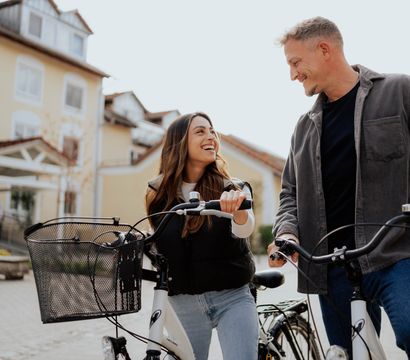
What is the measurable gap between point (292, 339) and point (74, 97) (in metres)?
25.3

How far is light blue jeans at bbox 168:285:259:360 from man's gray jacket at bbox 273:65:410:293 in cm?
32

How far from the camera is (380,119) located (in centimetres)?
262

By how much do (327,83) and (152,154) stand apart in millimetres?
26250

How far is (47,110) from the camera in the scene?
25688mm

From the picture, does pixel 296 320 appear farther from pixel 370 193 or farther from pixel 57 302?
pixel 57 302

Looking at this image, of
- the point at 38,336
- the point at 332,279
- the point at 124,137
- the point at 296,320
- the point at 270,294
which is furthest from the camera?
the point at 124,137

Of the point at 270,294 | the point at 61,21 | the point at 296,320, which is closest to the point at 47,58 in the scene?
the point at 61,21

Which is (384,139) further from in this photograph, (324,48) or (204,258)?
(204,258)

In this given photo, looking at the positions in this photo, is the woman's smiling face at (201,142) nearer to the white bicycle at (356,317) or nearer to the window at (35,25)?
the white bicycle at (356,317)

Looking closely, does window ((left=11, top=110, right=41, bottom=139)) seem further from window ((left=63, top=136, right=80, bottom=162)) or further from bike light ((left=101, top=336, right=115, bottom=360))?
bike light ((left=101, top=336, right=115, bottom=360))

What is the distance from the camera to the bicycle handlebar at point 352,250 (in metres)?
2.02

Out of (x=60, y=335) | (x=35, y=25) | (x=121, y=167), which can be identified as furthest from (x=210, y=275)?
(x=121, y=167)

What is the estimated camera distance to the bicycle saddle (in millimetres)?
3375

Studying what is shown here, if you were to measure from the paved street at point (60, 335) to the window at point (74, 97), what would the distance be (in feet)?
59.4
